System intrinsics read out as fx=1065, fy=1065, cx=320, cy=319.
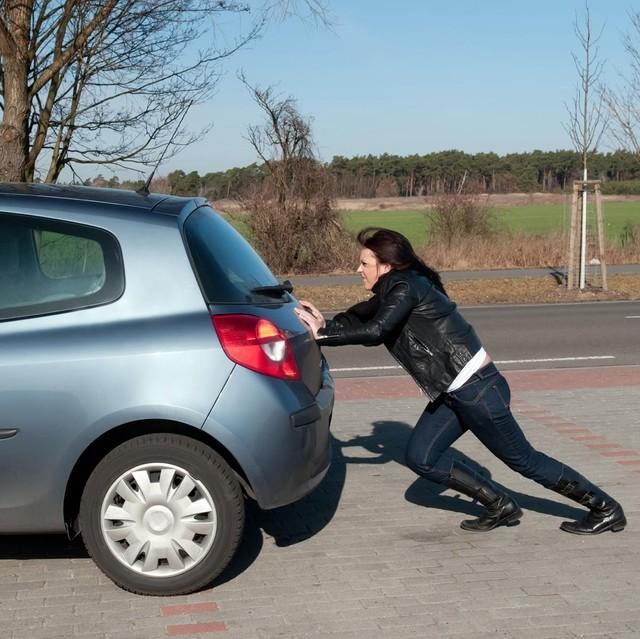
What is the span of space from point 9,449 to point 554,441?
4.23 metres

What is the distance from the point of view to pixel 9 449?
423 centimetres

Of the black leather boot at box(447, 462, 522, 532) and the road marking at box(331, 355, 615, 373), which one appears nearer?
the black leather boot at box(447, 462, 522, 532)

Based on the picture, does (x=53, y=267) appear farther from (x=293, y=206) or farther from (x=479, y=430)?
(x=293, y=206)

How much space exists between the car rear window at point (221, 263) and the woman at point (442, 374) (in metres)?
0.31

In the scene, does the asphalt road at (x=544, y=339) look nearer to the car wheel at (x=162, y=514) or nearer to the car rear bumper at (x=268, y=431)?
the car rear bumper at (x=268, y=431)

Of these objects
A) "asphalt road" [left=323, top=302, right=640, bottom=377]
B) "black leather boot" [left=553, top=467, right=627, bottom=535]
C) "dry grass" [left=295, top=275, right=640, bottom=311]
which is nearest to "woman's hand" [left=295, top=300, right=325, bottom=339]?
"black leather boot" [left=553, top=467, right=627, bottom=535]

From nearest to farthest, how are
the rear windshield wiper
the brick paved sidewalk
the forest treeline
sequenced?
1. the brick paved sidewalk
2. the rear windshield wiper
3. the forest treeline

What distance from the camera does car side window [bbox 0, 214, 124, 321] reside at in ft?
14.2

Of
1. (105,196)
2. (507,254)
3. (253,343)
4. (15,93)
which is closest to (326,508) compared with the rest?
(253,343)

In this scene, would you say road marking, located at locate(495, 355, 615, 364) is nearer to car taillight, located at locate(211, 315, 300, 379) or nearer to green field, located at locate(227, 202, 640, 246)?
car taillight, located at locate(211, 315, 300, 379)

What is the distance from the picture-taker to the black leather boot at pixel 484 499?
5223 mm

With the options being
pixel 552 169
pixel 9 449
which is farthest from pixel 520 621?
pixel 552 169

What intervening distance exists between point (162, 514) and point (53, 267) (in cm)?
111

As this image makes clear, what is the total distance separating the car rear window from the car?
12mm
